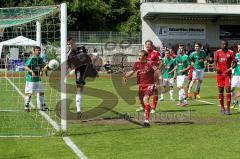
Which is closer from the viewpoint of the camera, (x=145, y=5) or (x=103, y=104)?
(x=103, y=104)

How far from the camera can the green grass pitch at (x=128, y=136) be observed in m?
9.02

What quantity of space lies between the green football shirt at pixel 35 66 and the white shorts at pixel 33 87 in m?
0.13

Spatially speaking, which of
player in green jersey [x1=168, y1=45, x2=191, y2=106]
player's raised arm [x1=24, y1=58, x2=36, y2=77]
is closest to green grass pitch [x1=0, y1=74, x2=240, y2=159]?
player's raised arm [x1=24, y1=58, x2=36, y2=77]

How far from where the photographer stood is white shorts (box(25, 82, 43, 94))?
15.3 meters

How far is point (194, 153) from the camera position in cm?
905

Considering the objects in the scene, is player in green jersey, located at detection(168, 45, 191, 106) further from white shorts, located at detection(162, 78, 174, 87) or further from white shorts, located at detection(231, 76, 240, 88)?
white shorts, located at detection(231, 76, 240, 88)

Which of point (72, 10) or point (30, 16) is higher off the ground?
point (72, 10)

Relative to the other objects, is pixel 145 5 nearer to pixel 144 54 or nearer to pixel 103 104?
pixel 103 104

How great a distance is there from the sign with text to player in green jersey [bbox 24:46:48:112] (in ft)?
100

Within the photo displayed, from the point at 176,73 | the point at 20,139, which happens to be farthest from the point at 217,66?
the point at 20,139

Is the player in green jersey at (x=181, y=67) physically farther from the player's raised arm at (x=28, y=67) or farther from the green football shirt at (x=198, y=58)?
the player's raised arm at (x=28, y=67)

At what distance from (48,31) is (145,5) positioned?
91.0ft

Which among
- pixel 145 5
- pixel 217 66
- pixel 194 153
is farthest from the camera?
pixel 145 5

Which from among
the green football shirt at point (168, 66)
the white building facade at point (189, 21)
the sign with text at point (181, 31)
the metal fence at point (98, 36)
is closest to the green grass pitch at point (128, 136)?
the green football shirt at point (168, 66)
